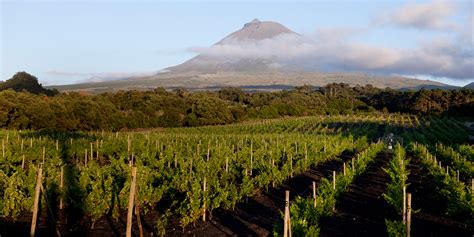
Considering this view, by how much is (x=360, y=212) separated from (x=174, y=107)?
51.5 metres

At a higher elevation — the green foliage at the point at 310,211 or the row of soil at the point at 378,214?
the green foliage at the point at 310,211

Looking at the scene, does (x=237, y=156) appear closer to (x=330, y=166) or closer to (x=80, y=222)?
(x=330, y=166)

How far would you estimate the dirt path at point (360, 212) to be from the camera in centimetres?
1056

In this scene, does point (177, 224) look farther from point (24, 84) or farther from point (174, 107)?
point (24, 84)

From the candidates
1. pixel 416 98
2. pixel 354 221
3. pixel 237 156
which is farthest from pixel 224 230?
pixel 416 98

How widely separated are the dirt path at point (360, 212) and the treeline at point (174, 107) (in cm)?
3640

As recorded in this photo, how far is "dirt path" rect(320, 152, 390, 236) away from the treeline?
36404mm

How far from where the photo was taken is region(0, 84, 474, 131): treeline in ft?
147

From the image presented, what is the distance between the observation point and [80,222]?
422 inches

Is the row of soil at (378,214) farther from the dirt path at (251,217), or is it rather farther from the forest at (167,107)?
the forest at (167,107)

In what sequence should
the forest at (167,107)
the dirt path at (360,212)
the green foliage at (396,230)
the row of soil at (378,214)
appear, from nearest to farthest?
the green foliage at (396,230) → the dirt path at (360,212) → the row of soil at (378,214) → the forest at (167,107)

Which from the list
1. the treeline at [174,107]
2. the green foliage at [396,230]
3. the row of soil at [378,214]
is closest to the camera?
the green foliage at [396,230]

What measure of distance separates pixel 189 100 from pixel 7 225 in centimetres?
5592

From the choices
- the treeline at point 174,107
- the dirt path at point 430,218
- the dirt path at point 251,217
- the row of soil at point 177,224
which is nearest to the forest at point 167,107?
the treeline at point 174,107
